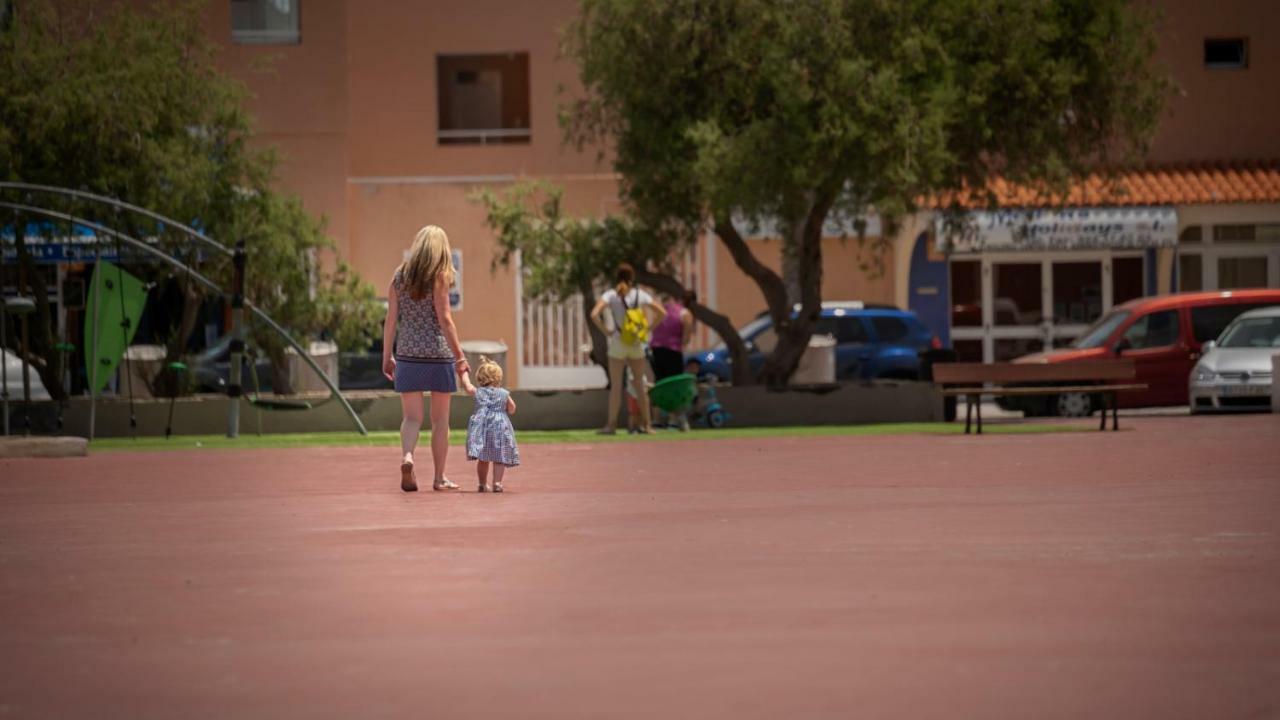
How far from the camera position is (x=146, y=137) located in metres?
25.2

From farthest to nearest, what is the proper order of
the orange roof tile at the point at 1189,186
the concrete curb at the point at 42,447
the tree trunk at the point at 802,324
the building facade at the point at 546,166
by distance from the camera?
the building facade at the point at 546,166, the orange roof tile at the point at 1189,186, the tree trunk at the point at 802,324, the concrete curb at the point at 42,447

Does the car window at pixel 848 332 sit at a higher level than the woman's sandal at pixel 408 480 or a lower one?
higher

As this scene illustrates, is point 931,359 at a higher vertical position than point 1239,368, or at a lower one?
higher

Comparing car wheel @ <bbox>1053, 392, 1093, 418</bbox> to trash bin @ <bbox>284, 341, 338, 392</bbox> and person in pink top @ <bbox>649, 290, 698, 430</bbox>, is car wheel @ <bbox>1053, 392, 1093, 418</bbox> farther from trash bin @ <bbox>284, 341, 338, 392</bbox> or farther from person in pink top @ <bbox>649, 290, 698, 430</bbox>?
trash bin @ <bbox>284, 341, 338, 392</bbox>

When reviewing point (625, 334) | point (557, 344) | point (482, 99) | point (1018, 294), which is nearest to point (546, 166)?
point (482, 99)

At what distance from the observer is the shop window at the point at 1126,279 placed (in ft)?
126

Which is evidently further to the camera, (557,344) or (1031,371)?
(557,344)

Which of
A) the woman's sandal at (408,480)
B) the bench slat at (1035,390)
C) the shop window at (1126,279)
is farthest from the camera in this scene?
the shop window at (1126,279)

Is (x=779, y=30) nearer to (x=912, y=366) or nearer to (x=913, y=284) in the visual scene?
(x=912, y=366)

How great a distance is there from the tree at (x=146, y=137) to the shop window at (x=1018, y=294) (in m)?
15.8

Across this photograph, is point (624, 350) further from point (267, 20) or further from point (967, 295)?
point (267, 20)

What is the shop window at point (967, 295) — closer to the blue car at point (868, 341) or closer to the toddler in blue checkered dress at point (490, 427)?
the blue car at point (868, 341)

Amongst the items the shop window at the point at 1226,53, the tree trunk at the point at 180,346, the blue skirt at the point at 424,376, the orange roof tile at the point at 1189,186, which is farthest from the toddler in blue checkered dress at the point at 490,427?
the shop window at the point at 1226,53

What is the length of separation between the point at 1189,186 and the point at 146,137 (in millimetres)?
20578
